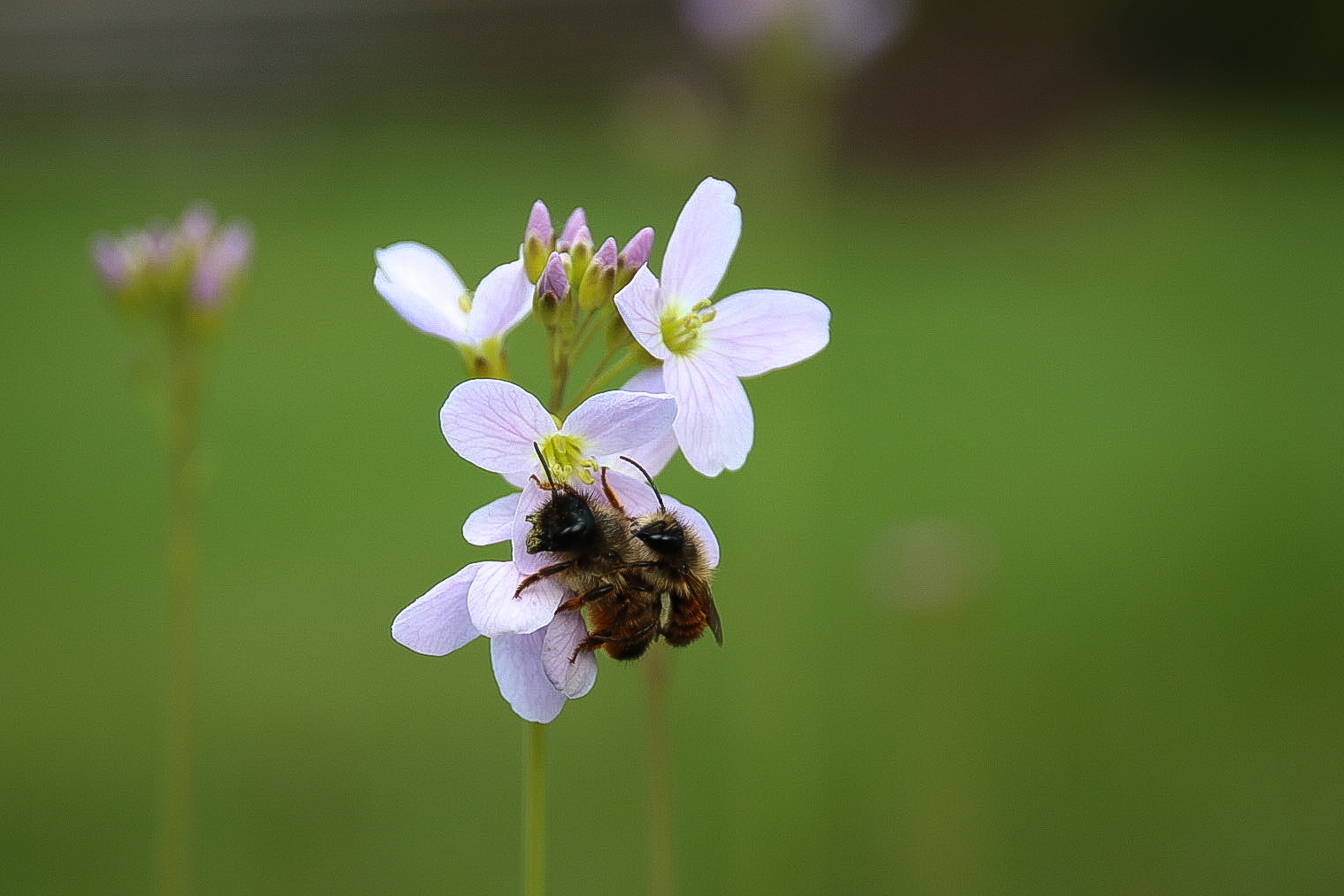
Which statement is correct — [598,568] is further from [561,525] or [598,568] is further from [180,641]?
[180,641]

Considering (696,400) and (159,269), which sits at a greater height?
(159,269)

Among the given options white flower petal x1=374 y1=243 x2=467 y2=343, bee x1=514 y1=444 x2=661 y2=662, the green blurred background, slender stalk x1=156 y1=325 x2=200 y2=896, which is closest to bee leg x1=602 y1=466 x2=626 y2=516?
bee x1=514 y1=444 x2=661 y2=662

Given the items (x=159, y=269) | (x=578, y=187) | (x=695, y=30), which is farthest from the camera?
(x=578, y=187)

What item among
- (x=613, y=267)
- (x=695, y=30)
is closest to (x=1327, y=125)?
(x=695, y=30)

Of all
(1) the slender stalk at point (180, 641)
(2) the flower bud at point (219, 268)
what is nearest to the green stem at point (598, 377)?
(1) the slender stalk at point (180, 641)

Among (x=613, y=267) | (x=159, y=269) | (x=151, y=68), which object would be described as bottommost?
(x=613, y=267)

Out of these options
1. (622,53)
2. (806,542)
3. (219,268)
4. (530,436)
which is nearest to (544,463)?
(530,436)

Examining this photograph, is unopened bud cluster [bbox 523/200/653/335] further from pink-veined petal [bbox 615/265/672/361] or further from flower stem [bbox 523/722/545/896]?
flower stem [bbox 523/722/545/896]

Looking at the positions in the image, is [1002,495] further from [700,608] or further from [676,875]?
[700,608]
